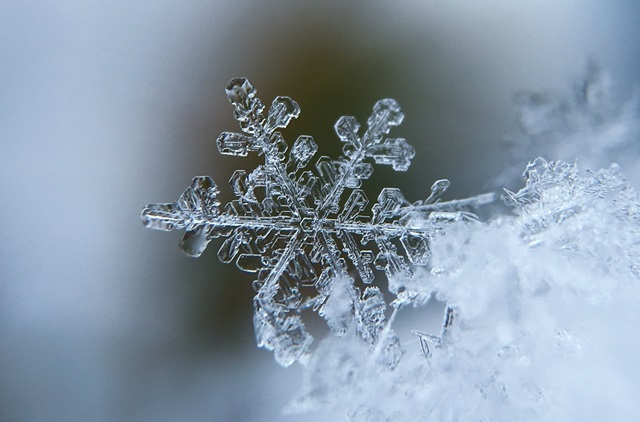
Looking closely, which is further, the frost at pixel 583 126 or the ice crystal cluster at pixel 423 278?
the frost at pixel 583 126

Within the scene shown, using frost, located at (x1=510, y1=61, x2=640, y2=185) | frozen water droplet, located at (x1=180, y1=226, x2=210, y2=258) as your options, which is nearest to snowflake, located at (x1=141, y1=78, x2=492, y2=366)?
frozen water droplet, located at (x1=180, y1=226, x2=210, y2=258)

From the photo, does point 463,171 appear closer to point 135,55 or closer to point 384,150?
point 384,150

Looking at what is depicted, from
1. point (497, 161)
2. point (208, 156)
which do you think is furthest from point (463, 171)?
point (208, 156)

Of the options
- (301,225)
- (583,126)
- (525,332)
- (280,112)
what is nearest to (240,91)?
(280,112)

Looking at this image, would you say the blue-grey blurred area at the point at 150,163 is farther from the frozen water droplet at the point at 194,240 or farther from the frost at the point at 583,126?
the frozen water droplet at the point at 194,240

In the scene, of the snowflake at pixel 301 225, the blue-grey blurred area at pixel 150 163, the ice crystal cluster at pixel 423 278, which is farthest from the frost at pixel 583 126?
the snowflake at pixel 301 225

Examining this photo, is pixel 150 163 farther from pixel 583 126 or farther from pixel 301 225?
pixel 583 126
